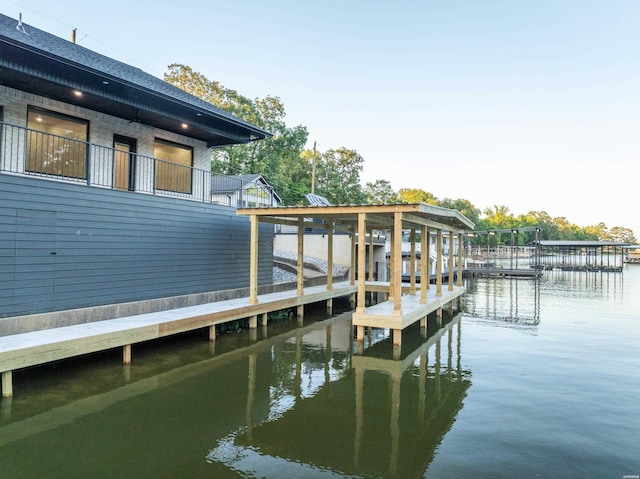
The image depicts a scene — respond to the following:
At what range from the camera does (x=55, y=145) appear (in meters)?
9.06

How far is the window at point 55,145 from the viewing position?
28.2 feet

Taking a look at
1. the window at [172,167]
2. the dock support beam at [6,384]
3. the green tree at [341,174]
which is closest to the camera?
the dock support beam at [6,384]

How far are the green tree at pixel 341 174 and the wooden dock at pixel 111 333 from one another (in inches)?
1179

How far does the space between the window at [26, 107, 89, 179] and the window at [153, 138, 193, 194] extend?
2.18 m

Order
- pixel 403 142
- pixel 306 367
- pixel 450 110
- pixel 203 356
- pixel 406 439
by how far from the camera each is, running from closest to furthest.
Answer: pixel 406 439
pixel 306 367
pixel 203 356
pixel 450 110
pixel 403 142

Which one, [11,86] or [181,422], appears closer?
[181,422]

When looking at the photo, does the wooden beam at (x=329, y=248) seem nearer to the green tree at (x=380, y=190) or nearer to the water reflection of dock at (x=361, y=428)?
the water reflection of dock at (x=361, y=428)

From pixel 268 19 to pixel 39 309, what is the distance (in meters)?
21.4

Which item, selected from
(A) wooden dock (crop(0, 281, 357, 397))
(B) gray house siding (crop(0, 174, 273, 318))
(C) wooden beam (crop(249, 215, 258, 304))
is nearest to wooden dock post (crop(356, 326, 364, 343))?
(A) wooden dock (crop(0, 281, 357, 397))

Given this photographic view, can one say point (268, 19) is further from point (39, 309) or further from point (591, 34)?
point (39, 309)

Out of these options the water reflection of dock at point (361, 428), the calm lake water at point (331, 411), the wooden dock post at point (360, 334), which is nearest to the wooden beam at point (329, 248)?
the calm lake water at point (331, 411)

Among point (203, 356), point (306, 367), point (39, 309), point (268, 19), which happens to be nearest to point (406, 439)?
point (306, 367)

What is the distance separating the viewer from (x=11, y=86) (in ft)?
26.7

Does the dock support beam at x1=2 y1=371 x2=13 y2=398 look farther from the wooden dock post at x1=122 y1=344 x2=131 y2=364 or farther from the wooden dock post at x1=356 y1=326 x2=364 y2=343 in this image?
the wooden dock post at x1=356 y1=326 x2=364 y2=343
